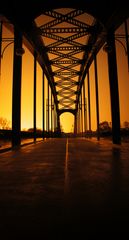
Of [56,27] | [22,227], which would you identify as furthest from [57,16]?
[22,227]

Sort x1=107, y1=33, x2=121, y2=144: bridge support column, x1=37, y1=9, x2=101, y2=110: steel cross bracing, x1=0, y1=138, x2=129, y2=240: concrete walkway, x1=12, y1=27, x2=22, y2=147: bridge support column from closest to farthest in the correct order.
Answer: x1=0, y1=138, x2=129, y2=240: concrete walkway
x1=107, y1=33, x2=121, y2=144: bridge support column
x1=12, y1=27, x2=22, y2=147: bridge support column
x1=37, y1=9, x2=101, y2=110: steel cross bracing

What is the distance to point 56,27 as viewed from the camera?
19.0 metres

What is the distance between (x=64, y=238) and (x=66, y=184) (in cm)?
145

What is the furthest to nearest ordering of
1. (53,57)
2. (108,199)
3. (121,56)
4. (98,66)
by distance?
(53,57) < (98,66) < (121,56) < (108,199)

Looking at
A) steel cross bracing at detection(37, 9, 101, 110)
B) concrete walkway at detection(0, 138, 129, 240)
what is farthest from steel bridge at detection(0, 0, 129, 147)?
concrete walkway at detection(0, 138, 129, 240)

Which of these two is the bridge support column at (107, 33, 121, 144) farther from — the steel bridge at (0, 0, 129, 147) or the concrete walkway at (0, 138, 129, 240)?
the concrete walkway at (0, 138, 129, 240)

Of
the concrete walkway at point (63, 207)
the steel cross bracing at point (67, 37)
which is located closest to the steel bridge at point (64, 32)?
the steel cross bracing at point (67, 37)

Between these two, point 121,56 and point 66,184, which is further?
point 121,56

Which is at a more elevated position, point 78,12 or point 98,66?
point 78,12

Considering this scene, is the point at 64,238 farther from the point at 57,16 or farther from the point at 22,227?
the point at 57,16

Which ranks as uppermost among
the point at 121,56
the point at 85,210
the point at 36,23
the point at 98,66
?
the point at 36,23

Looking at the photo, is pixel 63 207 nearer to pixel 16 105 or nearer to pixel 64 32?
pixel 16 105

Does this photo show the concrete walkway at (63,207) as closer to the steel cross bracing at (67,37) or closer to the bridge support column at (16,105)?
the bridge support column at (16,105)

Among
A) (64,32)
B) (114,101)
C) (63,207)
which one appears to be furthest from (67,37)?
(63,207)
